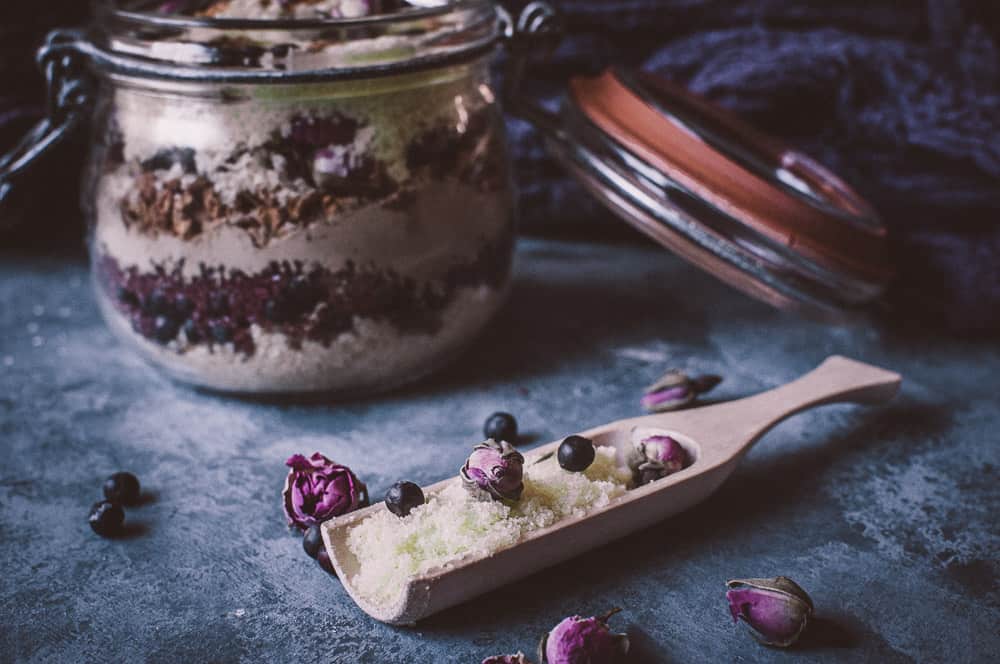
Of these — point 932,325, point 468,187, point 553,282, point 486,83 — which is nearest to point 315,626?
point 468,187

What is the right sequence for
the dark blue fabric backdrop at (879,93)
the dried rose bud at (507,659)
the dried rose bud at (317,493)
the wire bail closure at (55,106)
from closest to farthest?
the dried rose bud at (507,659) → the dried rose bud at (317,493) → the wire bail closure at (55,106) → the dark blue fabric backdrop at (879,93)

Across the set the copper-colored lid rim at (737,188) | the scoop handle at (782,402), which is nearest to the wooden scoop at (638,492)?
the scoop handle at (782,402)

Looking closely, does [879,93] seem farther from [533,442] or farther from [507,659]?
[507,659]

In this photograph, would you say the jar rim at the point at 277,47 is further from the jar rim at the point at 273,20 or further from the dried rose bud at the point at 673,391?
the dried rose bud at the point at 673,391

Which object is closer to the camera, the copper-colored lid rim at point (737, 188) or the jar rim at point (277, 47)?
the jar rim at point (277, 47)

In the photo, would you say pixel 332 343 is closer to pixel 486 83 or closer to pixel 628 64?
pixel 486 83

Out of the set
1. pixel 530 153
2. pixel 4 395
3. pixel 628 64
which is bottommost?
pixel 4 395
